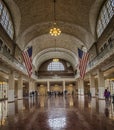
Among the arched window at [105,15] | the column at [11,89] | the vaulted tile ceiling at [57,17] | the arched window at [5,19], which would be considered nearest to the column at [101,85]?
the vaulted tile ceiling at [57,17]

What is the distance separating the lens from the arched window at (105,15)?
2093 cm

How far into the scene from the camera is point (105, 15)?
23.1 m

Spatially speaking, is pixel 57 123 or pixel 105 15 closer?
pixel 57 123

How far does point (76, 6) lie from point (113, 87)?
506 inches

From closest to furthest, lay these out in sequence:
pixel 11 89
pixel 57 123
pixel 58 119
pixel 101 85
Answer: pixel 57 123 < pixel 58 119 < pixel 11 89 < pixel 101 85

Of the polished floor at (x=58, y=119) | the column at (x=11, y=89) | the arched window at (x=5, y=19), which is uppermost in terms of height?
the arched window at (x=5, y=19)

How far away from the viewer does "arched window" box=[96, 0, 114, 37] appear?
2093 centimetres

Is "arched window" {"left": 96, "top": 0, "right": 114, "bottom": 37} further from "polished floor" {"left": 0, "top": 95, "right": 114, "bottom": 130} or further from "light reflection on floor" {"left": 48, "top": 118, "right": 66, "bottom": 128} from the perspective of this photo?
"light reflection on floor" {"left": 48, "top": 118, "right": 66, "bottom": 128}

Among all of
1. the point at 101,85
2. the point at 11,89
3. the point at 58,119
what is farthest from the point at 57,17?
the point at 58,119

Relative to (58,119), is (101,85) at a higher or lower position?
higher

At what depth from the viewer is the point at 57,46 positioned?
45750mm

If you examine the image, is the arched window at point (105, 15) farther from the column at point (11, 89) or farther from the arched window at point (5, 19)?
the column at point (11, 89)

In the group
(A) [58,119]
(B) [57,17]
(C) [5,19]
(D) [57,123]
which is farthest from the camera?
(B) [57,17]

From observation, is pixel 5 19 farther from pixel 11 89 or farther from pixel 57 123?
pixel 57 123
